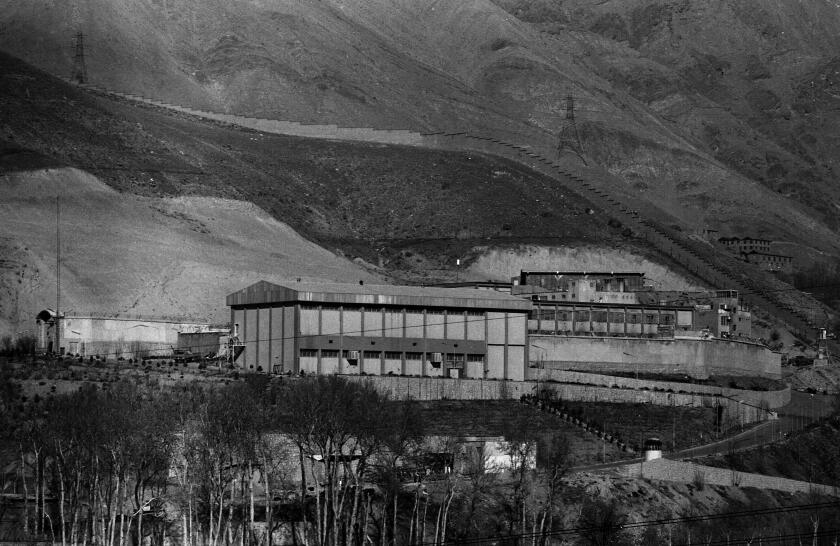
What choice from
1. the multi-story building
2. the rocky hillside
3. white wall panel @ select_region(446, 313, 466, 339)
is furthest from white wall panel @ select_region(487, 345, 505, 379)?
the rocky hillside

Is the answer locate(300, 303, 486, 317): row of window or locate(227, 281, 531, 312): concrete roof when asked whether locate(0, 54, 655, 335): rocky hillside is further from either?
locate(300, 303, 486, 317): row of window

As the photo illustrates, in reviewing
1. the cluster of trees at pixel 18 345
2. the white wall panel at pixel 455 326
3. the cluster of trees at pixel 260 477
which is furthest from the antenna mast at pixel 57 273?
the cluster of trees at pixel 260 477

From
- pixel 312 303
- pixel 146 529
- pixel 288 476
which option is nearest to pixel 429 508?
pixel 288 476

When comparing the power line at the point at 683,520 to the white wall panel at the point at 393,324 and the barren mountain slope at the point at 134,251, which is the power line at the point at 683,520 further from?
the barren mountain slope at the point at 134,251

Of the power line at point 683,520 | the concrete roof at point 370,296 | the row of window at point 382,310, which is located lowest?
the power line at point 683,520

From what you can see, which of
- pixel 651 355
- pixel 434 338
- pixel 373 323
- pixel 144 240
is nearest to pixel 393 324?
Result: pixel 373 323
